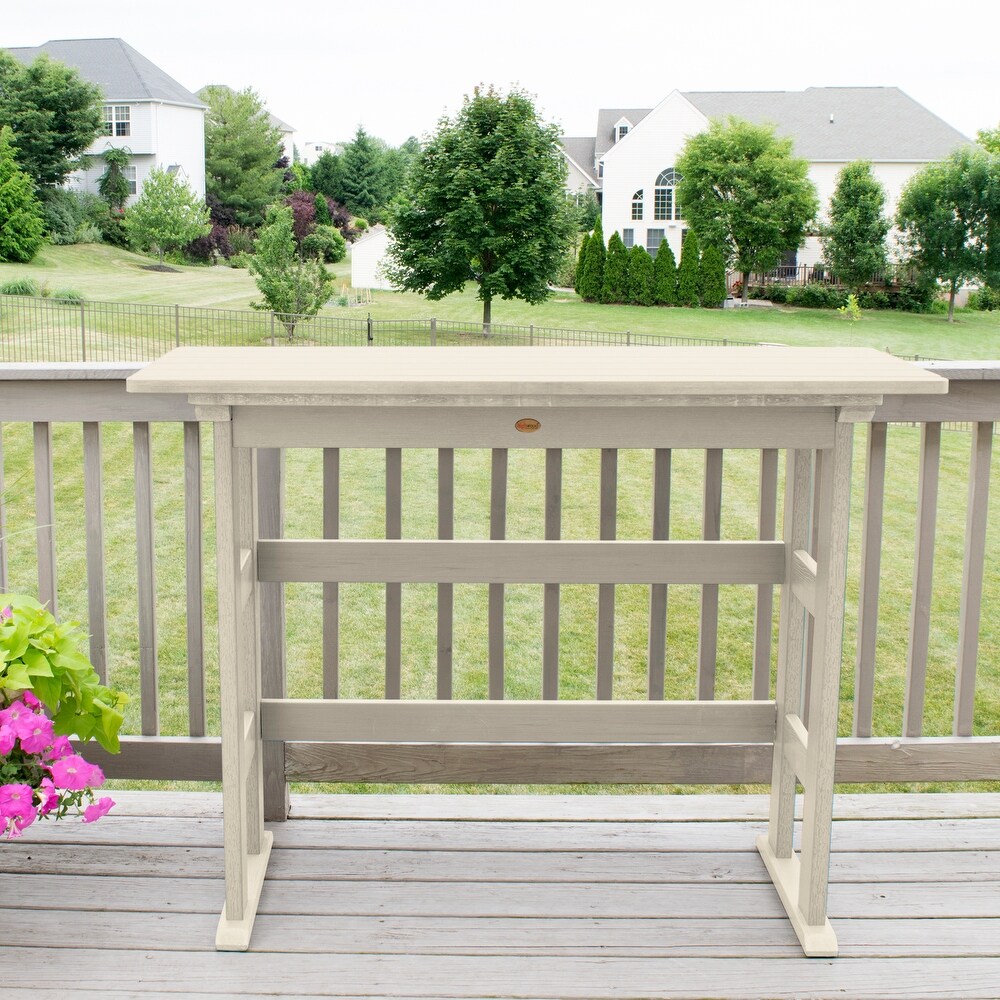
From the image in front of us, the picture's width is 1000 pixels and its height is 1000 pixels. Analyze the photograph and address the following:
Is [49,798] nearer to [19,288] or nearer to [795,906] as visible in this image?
[795,906]

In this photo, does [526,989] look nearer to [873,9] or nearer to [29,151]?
[29,151]

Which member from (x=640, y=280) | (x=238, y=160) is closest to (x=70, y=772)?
(x=640, y=280)

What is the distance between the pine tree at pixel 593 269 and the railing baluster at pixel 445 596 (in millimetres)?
28547

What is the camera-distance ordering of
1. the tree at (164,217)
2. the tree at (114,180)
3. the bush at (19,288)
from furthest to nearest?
the tree at (114,180), the tree at (164,217), the bush at (19,288)

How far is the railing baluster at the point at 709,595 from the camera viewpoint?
2004 mm

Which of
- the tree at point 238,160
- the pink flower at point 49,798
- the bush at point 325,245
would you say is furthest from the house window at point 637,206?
the pink flower at point 49,798

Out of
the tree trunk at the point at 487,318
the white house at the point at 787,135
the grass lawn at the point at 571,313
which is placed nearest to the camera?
the tree trunk at the point at 487,318

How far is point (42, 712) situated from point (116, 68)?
1644 inches

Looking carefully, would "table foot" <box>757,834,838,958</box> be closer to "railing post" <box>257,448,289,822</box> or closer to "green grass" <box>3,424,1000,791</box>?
"railing post" <box>257,448,289,822</box>

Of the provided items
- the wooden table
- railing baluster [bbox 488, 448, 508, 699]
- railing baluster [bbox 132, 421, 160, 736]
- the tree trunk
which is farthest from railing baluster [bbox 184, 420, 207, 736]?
the tree trunk

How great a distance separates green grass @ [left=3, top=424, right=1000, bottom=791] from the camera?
465 cm

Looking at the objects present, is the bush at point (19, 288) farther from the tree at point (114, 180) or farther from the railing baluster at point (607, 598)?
the railing baluster at point (607, 598)

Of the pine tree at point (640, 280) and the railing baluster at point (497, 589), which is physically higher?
the pine tree at point (640, 280)

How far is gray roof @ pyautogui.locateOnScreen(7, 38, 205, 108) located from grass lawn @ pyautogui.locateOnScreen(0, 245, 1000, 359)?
7.20 metres
